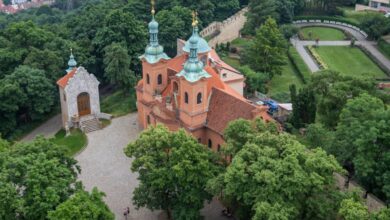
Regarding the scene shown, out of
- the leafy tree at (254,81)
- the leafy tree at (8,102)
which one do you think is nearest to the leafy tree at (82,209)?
the leafy tree at (8,102)

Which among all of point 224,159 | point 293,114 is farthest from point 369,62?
point 224,159

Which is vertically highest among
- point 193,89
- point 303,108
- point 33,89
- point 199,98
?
point 193,89

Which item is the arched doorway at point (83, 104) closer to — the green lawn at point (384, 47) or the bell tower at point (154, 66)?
the bell tower at point (154, 66)

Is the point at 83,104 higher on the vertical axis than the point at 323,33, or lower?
lower

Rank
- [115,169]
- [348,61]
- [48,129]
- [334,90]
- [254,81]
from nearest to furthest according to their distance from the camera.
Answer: [334,90] < [115,169] < [48,129] < [254,81] < [348,61]

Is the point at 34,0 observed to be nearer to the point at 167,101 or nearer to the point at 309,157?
the point at 167,101

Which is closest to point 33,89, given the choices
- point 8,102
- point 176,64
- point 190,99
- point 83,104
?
point 8,102

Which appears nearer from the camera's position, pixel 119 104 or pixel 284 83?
pixel 119 104

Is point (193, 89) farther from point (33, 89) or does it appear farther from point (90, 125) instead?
point (33, 89)
